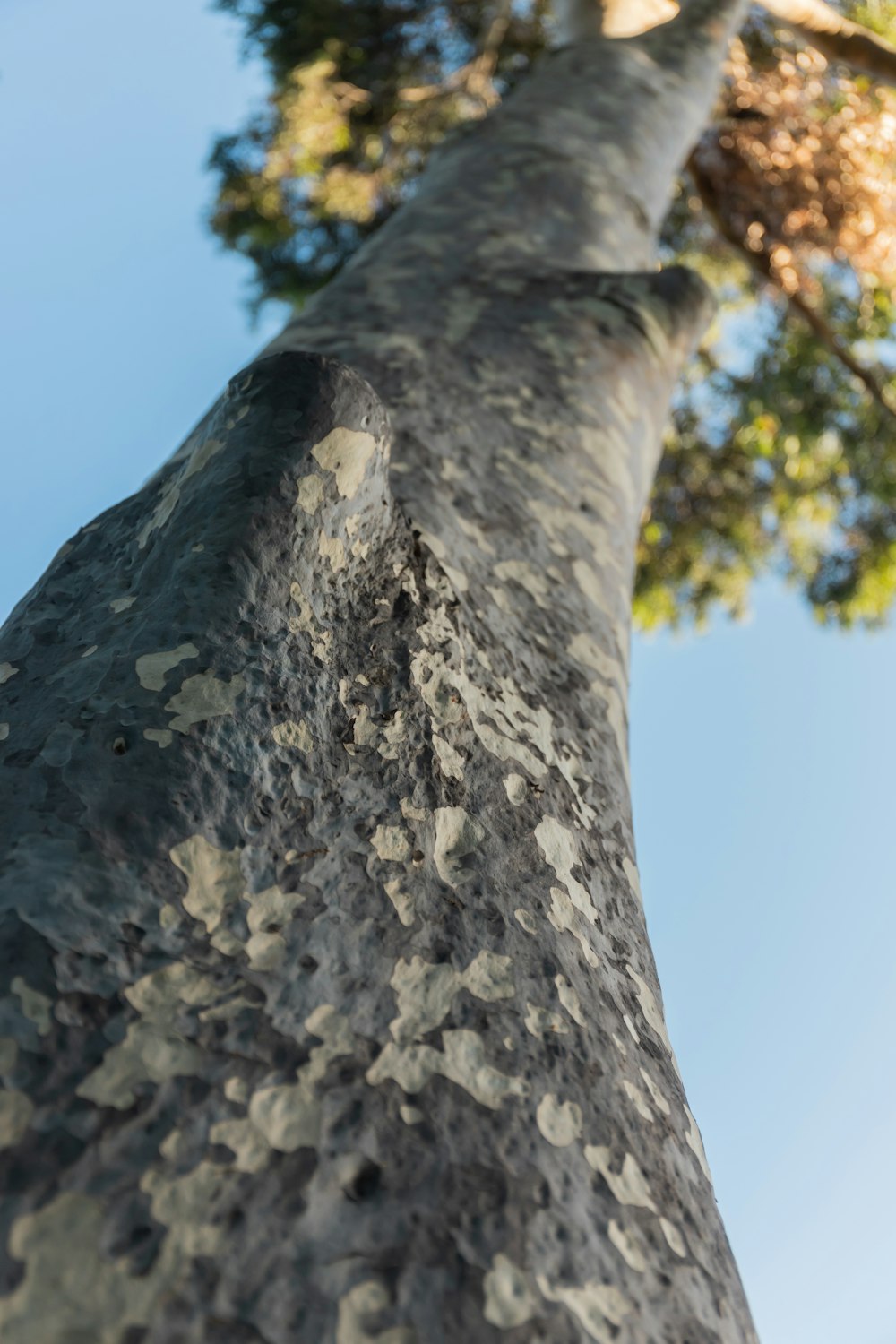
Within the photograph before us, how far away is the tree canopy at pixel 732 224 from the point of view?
5.67 meters

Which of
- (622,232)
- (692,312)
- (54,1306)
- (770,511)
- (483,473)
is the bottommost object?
(54,1306)

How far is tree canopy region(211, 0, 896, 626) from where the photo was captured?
5672mm

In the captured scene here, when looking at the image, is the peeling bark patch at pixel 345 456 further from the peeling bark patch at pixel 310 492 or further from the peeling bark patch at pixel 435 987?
the peeling bark patch at pixel 435 987

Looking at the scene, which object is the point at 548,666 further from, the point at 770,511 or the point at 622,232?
the point at 770,511

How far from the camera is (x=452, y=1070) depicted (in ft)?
2.17

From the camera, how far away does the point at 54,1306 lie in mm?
488

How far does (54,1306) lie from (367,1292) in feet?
0.47

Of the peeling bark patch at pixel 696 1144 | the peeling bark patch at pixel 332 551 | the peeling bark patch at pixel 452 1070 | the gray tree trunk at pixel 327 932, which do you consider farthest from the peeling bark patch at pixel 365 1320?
the peeling bark patch at pixel 332 551

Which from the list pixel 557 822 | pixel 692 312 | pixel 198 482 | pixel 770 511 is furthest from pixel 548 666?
pixel 770 511

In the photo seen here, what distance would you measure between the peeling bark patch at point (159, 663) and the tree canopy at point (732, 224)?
5.05 meters

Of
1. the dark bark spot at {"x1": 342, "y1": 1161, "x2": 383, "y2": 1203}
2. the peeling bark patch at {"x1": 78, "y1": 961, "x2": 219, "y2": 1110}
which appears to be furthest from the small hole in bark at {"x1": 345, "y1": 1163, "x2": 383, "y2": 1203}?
the peeling bark patch at {"x1": 78, "y1": 961, "x2": 219, "y2": 1110}

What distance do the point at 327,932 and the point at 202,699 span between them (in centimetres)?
19

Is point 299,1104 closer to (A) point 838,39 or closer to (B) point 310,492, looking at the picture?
(B) point 310,492

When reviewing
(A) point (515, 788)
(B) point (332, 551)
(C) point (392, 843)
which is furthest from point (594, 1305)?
(B) point (332, 551)
